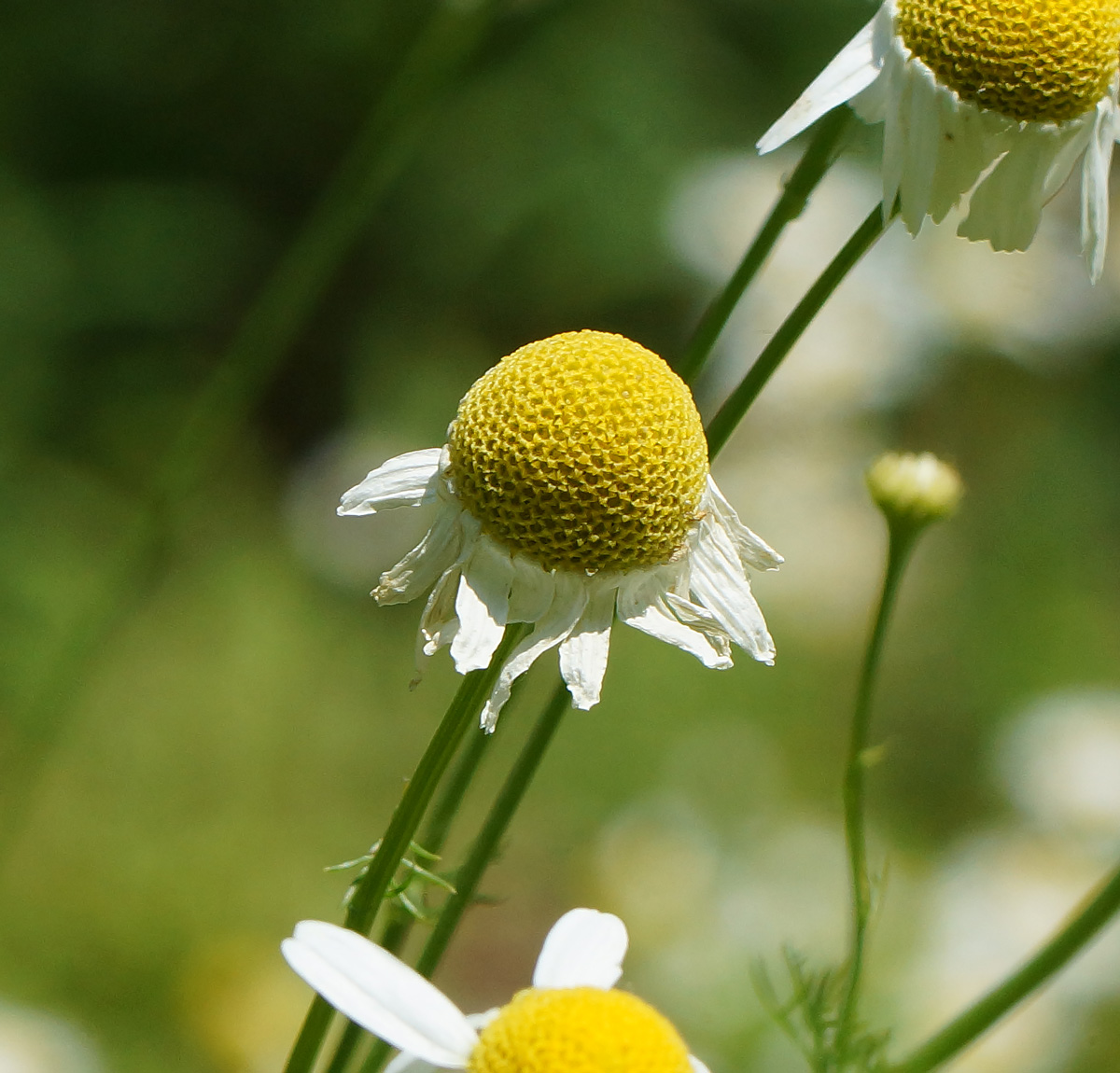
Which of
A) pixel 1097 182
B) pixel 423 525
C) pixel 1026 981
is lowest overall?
pixel 1026 981

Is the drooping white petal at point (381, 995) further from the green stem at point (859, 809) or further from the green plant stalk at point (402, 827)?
the green stem at point (859, 809)

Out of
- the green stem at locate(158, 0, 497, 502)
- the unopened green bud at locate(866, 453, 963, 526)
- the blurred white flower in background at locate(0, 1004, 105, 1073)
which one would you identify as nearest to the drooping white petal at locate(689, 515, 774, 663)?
the unopened green bud at locate(866, 453, 963, 526)

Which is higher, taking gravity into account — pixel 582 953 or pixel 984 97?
pixel 984 97

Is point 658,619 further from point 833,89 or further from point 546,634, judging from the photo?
point 833,89

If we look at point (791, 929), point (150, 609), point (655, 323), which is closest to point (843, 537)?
point (655, 323)

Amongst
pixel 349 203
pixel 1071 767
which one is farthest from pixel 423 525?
pixel 349 203
